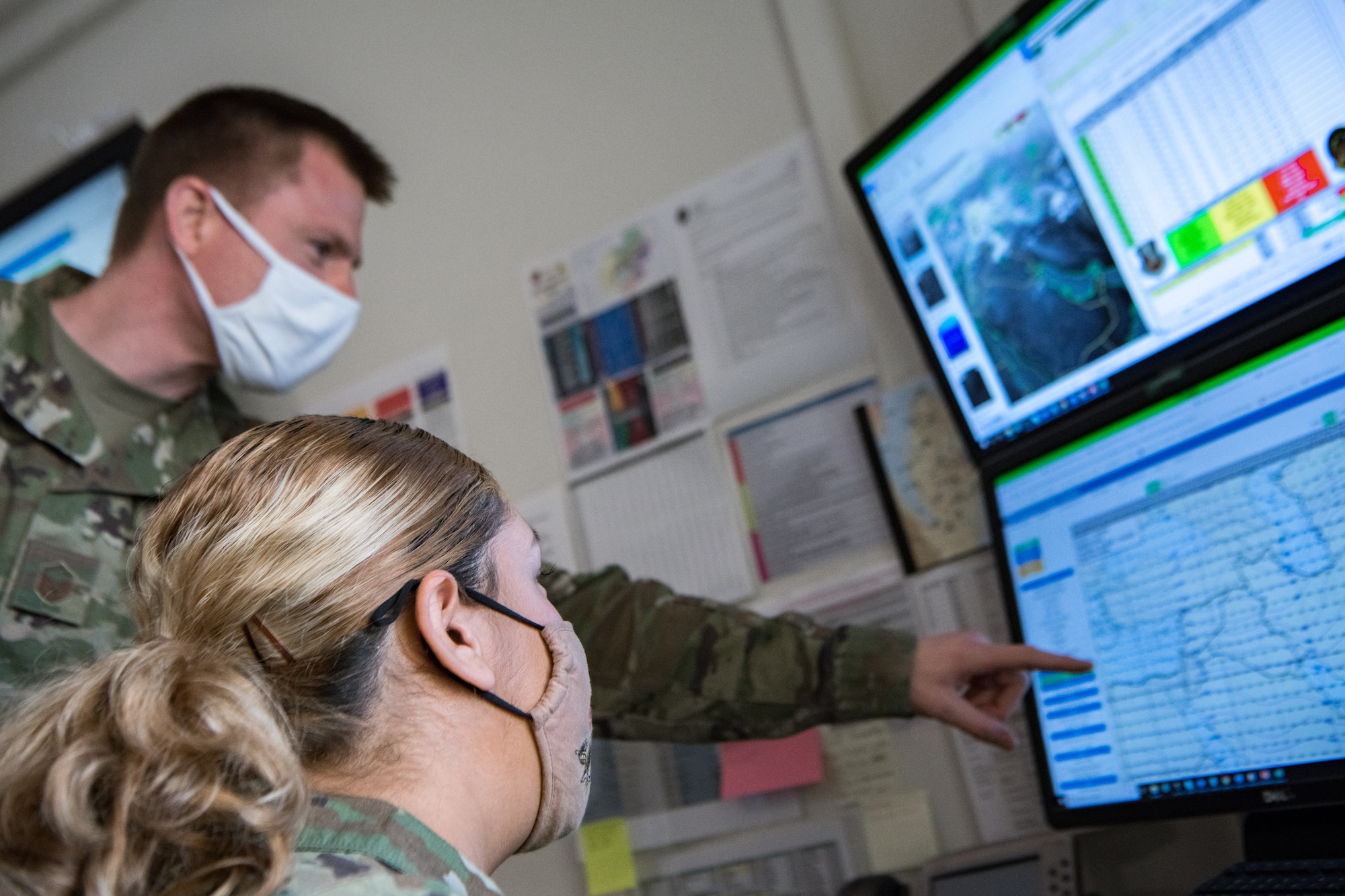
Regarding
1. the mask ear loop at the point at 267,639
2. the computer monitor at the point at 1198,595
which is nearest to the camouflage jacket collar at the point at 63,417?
the mask ear loop at the point at 267,639

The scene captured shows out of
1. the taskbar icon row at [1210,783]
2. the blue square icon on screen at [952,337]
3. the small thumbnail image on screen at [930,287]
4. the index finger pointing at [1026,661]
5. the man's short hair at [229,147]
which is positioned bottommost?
the taskbar icon row at [1210,783]

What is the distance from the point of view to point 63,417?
132 centimetres

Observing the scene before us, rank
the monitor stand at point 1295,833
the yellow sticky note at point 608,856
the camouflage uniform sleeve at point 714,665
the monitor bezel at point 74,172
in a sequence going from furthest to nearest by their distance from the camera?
1. the monitor bezel at point 74,172
2. the yellow sticky note at point 608,856
3. the camouflage uniform sleeve at point 714,665
4. the monitor stand at point 1295,833

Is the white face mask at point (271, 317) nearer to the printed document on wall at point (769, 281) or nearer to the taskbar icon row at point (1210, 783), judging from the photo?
the printed document on wall at point (769, 281)

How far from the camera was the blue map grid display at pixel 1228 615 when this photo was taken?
0.84 m

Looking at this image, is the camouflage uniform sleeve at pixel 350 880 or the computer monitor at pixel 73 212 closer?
the camouflage uniform sleeve at pixel 350 880

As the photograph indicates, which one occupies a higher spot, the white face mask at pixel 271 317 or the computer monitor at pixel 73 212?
the computer monitor at pixel 73 212

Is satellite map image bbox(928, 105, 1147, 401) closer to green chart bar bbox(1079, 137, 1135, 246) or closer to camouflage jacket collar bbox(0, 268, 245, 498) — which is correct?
green chart bar bbox(1079, 137, 1135, 246)

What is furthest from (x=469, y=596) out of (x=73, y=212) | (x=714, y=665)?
(x=73, y=212)

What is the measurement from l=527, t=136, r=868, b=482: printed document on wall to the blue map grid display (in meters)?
0.52

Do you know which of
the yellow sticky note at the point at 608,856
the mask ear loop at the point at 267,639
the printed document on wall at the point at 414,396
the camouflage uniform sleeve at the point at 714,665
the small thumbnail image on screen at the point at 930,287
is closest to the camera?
the mask ear loop at the point at 267,639

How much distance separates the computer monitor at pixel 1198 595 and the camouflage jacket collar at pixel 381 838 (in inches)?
23.7

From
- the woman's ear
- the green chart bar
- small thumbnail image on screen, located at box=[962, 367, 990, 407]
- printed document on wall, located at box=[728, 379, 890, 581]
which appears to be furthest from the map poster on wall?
the woman's ear

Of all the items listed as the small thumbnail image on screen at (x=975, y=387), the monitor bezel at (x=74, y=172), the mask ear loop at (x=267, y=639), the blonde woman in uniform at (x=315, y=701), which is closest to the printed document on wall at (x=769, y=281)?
the small thumbnail image on screen at (x=975, y=387)
